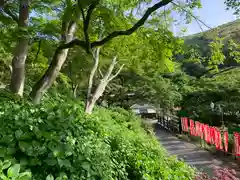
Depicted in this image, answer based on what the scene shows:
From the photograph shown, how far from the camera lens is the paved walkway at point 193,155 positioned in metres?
8.72

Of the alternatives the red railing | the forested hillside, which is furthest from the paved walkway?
the forested hillside

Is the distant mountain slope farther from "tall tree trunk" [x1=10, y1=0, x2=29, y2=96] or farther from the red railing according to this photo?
the red railing

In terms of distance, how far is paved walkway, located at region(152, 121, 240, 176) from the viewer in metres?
8.72

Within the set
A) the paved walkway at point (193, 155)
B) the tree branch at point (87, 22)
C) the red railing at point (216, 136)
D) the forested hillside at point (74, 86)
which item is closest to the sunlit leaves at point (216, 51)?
the forested hillside at point (74, 86)

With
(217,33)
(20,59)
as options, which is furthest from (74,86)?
(217,33)

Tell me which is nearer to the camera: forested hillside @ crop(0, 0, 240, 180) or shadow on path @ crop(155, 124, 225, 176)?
forested hillside @ crop(0, 0, 240, 180)

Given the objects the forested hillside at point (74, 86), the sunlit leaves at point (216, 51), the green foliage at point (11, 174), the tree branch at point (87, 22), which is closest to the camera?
the green foliage at point (11, 174)

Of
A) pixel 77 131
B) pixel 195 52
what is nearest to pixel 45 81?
pixel 77 131

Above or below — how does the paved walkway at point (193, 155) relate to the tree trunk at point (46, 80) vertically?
below

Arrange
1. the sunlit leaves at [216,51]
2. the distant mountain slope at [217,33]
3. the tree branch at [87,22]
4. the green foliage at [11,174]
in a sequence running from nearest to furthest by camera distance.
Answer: the green foliage at [11,174] < the tree branch at [87,22] < the distant mountain slope at [217,33] < the sunlit leaves at [216,51]

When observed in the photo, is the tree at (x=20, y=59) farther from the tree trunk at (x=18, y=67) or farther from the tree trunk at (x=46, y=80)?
the tree trunk at (x=46, y=80)

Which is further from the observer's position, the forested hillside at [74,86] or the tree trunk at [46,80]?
the tree trunk at [46,80]

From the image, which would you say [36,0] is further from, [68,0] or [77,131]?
[77,131]

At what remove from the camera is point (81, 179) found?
1.60 m
